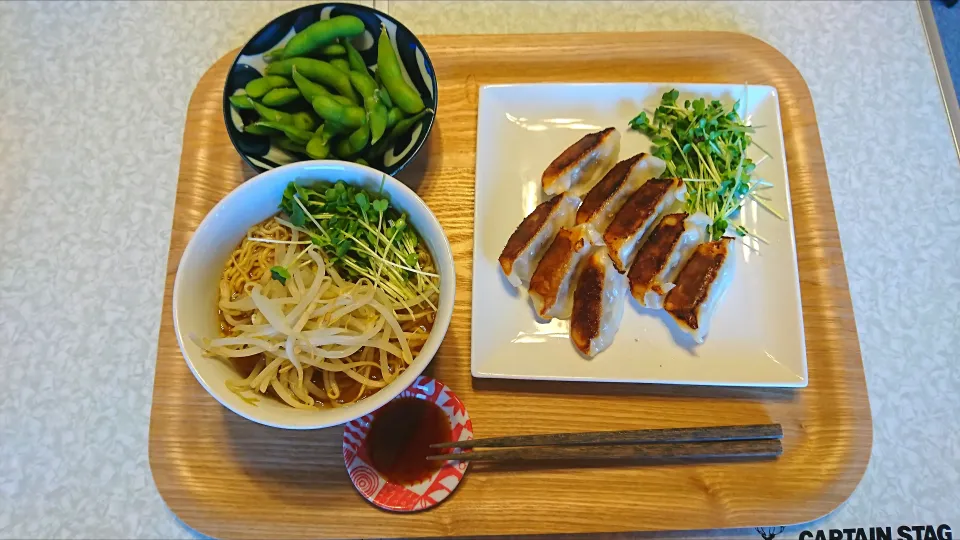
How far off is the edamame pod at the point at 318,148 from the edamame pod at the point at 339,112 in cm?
6

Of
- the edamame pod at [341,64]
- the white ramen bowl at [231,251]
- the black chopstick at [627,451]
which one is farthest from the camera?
the edamame pod at [341,64]

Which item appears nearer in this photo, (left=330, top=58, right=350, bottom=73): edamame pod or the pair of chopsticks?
the pair of chopsticks

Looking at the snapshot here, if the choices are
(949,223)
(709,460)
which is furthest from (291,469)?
(949,223)

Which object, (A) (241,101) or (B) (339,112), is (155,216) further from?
(B) (339,112)

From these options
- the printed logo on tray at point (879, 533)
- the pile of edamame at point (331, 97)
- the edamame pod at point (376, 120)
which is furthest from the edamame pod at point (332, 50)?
the printed logo on tray at point (879, 533)

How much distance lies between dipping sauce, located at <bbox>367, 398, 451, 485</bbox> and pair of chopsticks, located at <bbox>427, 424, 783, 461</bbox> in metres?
0.04

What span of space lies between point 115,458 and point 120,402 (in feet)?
0.48

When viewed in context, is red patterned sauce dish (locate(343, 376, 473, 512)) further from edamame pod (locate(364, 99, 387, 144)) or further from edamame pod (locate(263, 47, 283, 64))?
edamame pod (locate(263, 47, 283, 64))

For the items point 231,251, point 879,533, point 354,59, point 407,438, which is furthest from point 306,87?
point 879,533

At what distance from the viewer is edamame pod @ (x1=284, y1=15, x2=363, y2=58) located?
167cm

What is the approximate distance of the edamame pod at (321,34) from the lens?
1666 millimetres

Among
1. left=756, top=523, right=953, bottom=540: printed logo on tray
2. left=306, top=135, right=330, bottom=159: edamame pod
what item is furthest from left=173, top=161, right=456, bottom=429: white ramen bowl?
left=756, top=523, right=953, bottom=540: printed logo on tray

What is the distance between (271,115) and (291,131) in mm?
84

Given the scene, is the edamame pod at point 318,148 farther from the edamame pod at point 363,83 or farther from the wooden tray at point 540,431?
the wooden tray at point 540,431
